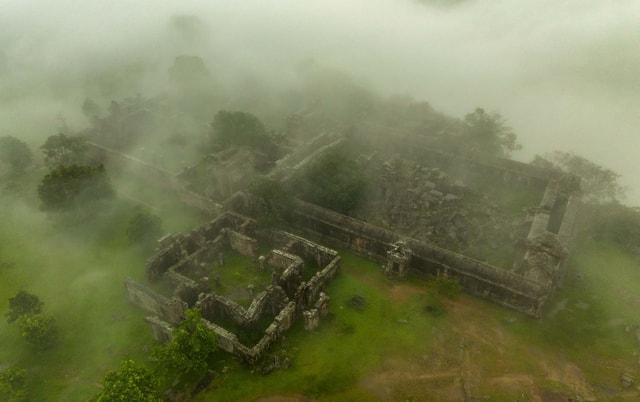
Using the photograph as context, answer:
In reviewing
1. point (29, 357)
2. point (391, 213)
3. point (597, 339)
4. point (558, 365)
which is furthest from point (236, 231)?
point (597, 339)

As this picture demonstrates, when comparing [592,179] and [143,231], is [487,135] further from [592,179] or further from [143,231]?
[143,231]

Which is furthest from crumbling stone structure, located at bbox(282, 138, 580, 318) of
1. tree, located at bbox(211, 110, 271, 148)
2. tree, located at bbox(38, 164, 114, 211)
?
tree, located at bbox(38, 164, 114, 211)

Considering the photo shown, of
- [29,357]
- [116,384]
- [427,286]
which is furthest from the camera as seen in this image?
[427,286]

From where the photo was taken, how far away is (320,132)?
58.7 m

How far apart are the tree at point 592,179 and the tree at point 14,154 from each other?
61.4 metres

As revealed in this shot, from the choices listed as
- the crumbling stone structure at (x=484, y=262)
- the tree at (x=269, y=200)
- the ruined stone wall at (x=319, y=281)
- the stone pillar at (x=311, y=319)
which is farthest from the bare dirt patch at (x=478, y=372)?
the tree at (x=269, y=200)

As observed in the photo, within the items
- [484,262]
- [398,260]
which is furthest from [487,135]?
[398,260]

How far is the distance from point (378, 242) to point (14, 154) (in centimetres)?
4446

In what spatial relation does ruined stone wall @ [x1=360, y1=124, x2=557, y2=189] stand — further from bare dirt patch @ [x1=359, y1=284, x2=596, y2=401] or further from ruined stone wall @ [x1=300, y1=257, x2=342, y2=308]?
ruined stone wall @ [x1=300, y1=257, x2=342, y2=308]

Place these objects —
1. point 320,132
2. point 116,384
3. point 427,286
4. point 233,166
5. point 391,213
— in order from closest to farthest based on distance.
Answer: point 116,384 → point 427,286 → point 391,213 → point 233,166 → point 320,132

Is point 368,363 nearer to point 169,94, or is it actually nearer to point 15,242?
point 15,242

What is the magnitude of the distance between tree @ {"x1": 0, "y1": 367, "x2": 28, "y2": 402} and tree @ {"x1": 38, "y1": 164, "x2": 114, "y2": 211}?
1762 cm

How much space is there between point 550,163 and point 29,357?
55.4 m

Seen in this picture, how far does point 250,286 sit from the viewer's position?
36.0 meters
